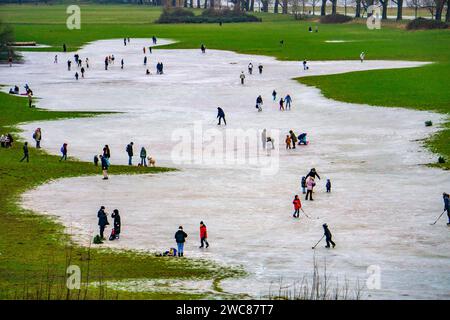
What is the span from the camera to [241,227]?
3781 cm

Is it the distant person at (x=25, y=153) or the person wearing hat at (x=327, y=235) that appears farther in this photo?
the distant person at (x=25, y=153)

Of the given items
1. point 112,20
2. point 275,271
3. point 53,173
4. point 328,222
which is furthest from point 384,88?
point 112,20

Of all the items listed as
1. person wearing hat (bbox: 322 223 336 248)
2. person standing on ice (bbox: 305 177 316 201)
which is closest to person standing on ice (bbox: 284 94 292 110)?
person standing on ice (bbox: 305 177 316 201)

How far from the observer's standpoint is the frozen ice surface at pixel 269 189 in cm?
3262

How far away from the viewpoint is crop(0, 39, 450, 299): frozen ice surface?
3262cm

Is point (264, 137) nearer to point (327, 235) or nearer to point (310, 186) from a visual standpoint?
point (310, 186)

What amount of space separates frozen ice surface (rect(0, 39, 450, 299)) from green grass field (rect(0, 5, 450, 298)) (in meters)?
1.48

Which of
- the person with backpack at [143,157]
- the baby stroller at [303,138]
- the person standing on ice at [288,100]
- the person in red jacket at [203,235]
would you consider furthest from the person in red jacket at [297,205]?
the person standing on ice at [288,100]

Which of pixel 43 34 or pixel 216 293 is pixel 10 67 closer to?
pixel 43 34

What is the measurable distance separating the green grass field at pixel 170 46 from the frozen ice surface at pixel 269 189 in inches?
58.1

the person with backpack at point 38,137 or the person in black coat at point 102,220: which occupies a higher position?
the person in black coat at point 102,220

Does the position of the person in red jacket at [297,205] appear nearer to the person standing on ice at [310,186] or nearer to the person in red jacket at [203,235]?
the person standing on ice at [310,186]

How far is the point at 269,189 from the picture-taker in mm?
45906

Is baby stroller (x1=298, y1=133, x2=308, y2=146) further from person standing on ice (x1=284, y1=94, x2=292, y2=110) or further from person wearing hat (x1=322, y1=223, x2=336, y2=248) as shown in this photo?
person wearing hat (x1=322, y1=223, x2=336, y2=248)
